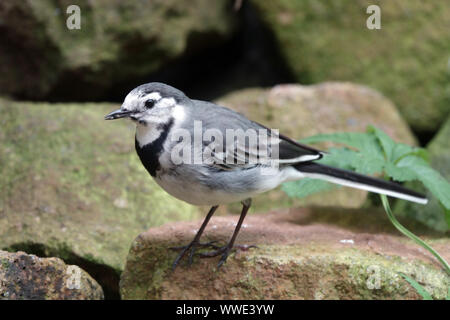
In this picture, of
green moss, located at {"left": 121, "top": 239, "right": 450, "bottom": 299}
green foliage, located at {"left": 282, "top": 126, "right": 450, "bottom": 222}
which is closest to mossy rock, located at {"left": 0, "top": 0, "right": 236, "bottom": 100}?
green foliage, located at {"left": 282, "top": 126, "right": 450, "bottom": 222}

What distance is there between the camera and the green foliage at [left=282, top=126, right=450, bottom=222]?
3.78 metres

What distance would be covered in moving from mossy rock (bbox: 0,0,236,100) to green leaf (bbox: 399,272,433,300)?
384cm

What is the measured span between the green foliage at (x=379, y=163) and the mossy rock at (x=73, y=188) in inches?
54.9

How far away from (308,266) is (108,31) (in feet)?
11.8

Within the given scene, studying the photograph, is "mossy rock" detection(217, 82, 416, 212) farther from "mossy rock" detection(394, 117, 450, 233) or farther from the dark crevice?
the dark crevice

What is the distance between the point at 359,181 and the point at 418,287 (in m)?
0.87

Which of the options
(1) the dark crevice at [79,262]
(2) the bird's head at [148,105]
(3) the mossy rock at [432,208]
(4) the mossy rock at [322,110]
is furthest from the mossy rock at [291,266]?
(4) the mossy rock at [322,110]

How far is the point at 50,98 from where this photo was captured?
238 inches

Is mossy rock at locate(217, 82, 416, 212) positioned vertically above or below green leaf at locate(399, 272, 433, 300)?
above

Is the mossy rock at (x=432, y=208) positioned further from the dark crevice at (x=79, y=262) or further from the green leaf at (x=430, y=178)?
the dark crevice at (x=79, y=262)

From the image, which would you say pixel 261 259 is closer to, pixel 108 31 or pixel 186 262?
pixel 186 262

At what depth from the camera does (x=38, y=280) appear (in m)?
3.05

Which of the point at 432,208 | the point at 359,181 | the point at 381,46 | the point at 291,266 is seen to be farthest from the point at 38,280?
the point at 381,46

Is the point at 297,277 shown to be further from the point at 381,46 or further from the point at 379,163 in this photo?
the point at 381,46
